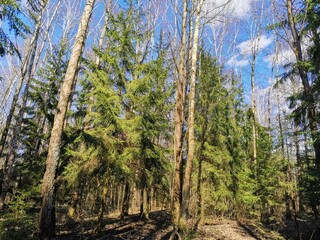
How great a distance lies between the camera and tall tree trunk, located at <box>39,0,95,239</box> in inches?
194

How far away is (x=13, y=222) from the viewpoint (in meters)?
6.61

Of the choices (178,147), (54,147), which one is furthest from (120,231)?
(54,147)

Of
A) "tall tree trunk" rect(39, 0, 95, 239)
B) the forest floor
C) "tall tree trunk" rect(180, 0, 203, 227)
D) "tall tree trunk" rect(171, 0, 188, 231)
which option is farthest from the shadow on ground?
"tall tree trunk" rect(39, 0, 95, 239)

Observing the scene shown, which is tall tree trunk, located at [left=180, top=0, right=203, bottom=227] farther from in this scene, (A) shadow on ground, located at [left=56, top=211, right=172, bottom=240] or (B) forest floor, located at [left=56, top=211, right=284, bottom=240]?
(B) forest floor, located at [left=56, top=211, right=284, bottom=240]

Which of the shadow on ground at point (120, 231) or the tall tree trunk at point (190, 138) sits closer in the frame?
the tall tree trunk at point (190, 138)

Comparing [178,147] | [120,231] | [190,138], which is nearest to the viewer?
→ [178,147]

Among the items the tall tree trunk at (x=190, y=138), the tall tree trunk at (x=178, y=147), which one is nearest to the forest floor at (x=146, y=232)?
the tall tree trunk at (x=178, y=147)

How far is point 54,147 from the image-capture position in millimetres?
5551

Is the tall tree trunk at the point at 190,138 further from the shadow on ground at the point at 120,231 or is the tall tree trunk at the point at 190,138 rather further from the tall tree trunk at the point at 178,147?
the shadow on ground at the point at 120,231

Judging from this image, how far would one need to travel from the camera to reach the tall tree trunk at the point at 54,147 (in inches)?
194

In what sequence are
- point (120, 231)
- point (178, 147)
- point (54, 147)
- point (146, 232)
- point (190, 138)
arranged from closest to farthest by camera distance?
1. point (54, 147)
2. point (178, 147)
3. point (190, 138)
4. point (120, 231)
5. point (146, 232)

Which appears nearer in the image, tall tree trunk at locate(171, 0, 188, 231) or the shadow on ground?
tall tree trunk at locate(171, 0, 188, 231)

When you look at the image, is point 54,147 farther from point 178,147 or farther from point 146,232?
point 146,232

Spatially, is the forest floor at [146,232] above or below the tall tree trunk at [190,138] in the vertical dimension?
below
